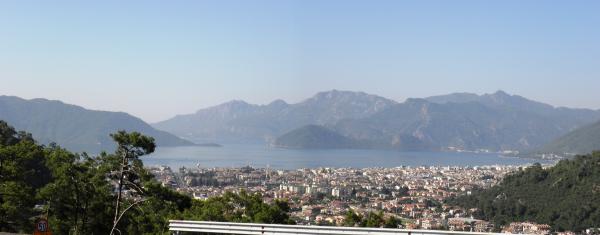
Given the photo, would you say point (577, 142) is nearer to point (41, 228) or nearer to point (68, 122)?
→ point (68, 122)

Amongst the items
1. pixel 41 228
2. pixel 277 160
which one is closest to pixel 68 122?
pixel 277 160

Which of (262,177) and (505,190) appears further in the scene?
(262,177)

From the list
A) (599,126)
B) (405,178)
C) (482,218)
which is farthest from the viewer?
(599,126)

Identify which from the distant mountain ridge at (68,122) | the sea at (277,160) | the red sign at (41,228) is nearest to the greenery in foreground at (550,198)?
the red sign at (41,228)

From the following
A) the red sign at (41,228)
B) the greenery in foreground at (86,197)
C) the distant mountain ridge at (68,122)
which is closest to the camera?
the red sign at (41,228)

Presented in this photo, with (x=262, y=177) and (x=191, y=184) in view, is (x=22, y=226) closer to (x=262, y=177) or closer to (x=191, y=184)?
(x=191, y=184)

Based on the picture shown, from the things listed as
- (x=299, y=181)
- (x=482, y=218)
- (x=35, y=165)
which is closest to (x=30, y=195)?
(x=35, y=165)

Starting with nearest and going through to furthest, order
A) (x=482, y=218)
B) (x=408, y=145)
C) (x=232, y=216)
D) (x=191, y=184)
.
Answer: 1. (x=232, y=216)
2. (x=482, y=218)
3. (x=191, y=184)
4. (x=408, y=145)

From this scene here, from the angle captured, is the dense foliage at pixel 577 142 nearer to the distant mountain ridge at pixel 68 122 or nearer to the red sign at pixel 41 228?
the distant mountain ridge at pixel 68 122
